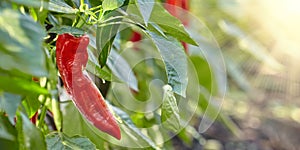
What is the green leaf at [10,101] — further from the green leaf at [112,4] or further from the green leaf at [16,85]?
the green leaf at [112,4]

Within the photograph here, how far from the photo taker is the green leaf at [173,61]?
55 cm

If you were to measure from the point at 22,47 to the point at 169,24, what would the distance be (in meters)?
0.24

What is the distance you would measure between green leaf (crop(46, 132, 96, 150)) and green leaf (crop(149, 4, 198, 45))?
13 cm

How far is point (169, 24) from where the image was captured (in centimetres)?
57

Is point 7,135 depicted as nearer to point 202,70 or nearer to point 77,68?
point 77,68

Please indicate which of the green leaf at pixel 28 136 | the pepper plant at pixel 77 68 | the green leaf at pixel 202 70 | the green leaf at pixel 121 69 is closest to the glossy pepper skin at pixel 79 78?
the pepper plant at pixel 77 68

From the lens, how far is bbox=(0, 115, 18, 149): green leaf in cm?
44

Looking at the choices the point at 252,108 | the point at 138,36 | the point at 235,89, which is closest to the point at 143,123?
the point at 138,36

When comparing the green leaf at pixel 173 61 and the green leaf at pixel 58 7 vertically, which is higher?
the green leaf at pixel 58 7

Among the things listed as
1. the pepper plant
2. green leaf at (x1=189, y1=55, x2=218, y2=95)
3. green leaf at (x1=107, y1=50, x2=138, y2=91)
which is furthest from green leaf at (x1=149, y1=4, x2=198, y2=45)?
green leaf at (x1=189, y1=55, x2=218, y2=95)

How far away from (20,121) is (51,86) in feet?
0.43

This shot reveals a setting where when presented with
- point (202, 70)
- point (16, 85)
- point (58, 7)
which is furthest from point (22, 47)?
point (202, 70)

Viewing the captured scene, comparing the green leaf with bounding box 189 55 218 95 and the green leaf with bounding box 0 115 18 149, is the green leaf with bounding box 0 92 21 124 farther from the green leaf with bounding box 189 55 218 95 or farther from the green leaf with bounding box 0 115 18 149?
the green leaf with bounding box 189 55 218 95

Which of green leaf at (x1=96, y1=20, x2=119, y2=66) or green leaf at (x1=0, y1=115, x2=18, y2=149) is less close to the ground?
green leaf at (x1=0, y1=115, x2=18, y2=149)
